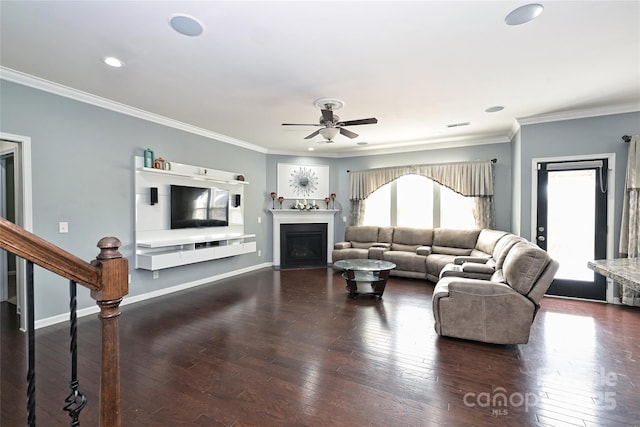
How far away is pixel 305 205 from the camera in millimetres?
7297

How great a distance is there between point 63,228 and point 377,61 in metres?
4.13

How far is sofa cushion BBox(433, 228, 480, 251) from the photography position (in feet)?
19.1

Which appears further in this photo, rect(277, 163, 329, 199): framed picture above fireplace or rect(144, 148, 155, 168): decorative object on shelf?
rect(277, 163, 329, 199): framed picture above fireplace

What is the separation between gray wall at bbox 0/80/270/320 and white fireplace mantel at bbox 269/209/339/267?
2291 mm

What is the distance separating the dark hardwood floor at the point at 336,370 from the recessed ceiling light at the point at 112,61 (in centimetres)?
285

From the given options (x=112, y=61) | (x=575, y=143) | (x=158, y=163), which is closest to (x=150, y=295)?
(x=158, y=163)

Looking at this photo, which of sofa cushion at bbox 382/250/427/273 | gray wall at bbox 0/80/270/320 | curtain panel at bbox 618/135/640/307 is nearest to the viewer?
gray wall at bbox 0/80/270/320

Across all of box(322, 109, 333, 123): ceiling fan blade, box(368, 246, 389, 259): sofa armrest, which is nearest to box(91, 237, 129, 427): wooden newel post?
box(322, 109, 333, 123): ceiling fan blade

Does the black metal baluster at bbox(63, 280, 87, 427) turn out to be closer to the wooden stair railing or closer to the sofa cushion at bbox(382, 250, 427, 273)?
the wooden stair railing

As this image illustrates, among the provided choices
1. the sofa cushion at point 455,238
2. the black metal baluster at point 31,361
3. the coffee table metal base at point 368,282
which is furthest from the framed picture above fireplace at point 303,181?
the black metal baluster at point 31,361

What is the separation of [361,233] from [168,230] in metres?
4.07

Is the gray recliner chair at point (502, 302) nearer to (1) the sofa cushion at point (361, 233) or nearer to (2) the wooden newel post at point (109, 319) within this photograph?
(2) the wooden newel post at point (109, 319)

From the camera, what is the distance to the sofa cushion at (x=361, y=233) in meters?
6.91

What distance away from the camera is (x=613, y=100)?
13.3 ft
